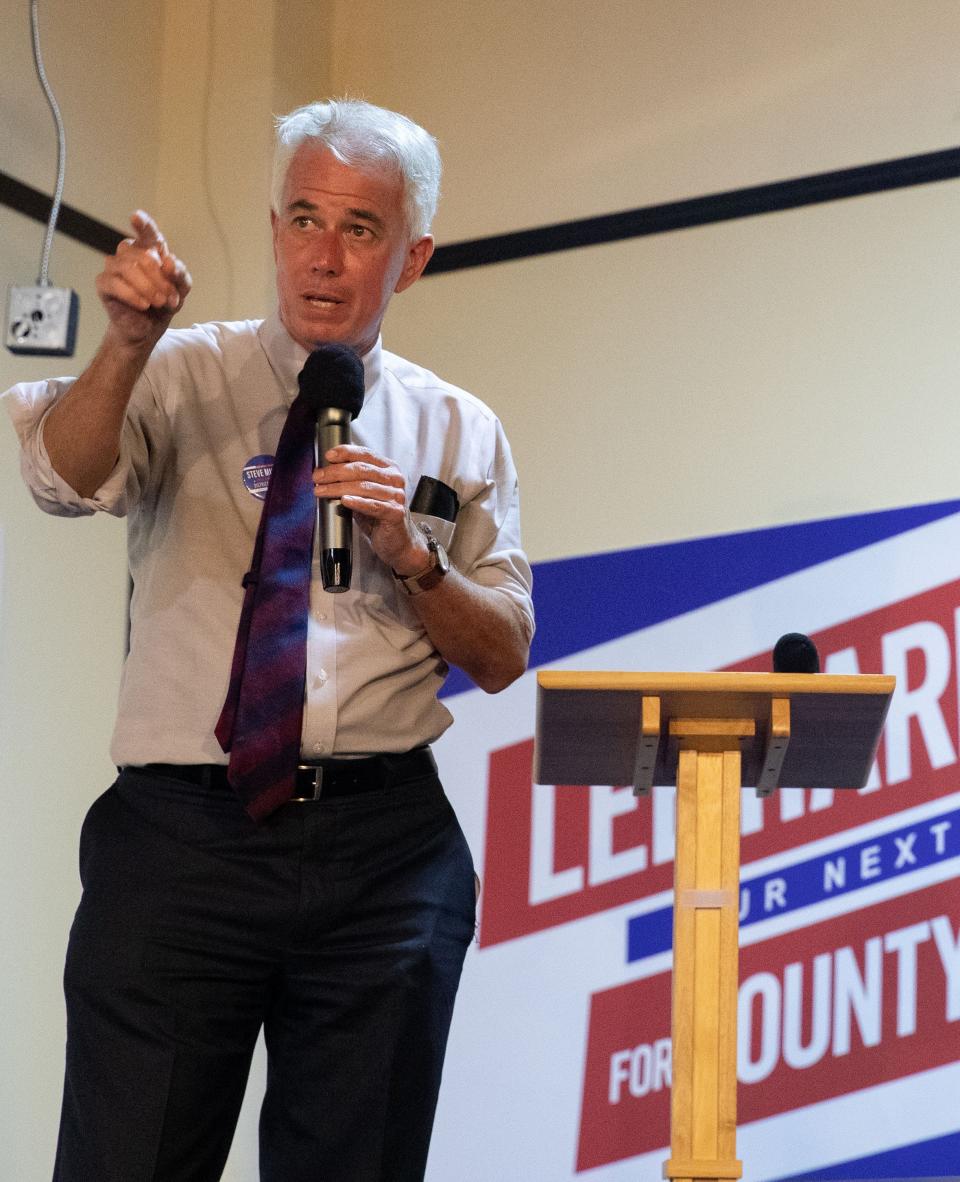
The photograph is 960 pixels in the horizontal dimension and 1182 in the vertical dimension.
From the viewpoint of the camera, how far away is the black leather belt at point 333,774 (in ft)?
5.56

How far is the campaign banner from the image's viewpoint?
10.4 ft

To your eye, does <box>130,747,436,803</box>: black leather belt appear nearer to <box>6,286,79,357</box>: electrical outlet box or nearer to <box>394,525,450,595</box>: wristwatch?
<box>394,525,450,595</box>: wristwatch

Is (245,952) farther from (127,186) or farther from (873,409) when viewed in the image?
(127,186)

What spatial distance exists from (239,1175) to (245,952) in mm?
2261

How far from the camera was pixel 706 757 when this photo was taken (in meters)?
1.88

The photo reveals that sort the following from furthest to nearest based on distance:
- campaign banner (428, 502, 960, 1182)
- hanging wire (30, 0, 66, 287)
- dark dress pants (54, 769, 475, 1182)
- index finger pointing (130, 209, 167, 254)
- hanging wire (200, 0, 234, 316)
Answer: hanging wire (200, 0, 234, 316)
hanging wire (30, 0, 66, 287)
campaign banner (428, 502, 960, 1182)
dark dress pants (54, 769, 475, 1182)
index finger pointing (130, 209, 167, 254)

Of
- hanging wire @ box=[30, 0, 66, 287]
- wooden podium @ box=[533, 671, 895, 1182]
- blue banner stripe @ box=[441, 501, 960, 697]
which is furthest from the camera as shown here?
hanging wire @ box=[30, 0, 66, 287]

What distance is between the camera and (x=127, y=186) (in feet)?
13.2

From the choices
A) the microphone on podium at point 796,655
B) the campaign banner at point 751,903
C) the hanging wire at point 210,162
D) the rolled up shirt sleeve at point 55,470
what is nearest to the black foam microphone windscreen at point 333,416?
the rolled up shirt sleeve at point 55,470

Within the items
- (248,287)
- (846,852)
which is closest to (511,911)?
(846,852)

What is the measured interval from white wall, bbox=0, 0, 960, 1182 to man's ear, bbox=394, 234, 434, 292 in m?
1.70

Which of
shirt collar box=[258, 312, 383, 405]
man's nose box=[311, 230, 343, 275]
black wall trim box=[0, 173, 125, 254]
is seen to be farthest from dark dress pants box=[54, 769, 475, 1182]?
black wall trim box=[0, 173, 125, 254]

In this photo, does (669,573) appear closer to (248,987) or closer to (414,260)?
(414,260)

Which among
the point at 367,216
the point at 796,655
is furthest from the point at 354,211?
the point at 796,655
